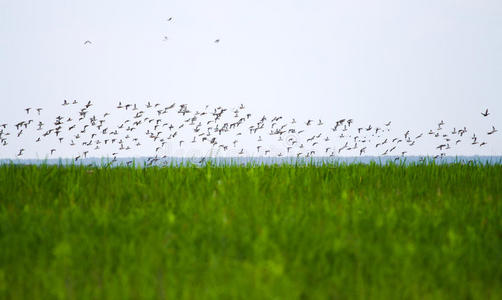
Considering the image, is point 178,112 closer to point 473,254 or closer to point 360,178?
point 360,178

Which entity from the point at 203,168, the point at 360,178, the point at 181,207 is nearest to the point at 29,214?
the point at 181,207

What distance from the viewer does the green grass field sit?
3.97 metres

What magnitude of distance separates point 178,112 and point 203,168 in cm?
219

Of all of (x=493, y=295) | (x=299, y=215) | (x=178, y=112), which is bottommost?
(x=493, y=295)

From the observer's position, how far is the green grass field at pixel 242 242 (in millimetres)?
3967

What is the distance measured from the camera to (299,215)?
5.93 metres

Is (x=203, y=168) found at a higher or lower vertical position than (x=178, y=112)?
lower

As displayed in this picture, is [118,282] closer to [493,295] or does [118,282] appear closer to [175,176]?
[493,295]

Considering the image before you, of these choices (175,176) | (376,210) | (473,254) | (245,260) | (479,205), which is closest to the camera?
(245,260)

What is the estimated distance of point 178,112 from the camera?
11422mm

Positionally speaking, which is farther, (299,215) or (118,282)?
(299,215)

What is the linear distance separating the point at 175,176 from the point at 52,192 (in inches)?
83.4

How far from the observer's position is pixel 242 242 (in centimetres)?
482

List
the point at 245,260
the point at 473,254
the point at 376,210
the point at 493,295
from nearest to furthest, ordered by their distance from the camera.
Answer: the point at 493,295
the point at 245,260
the point at 473,254
the point at 376,210
